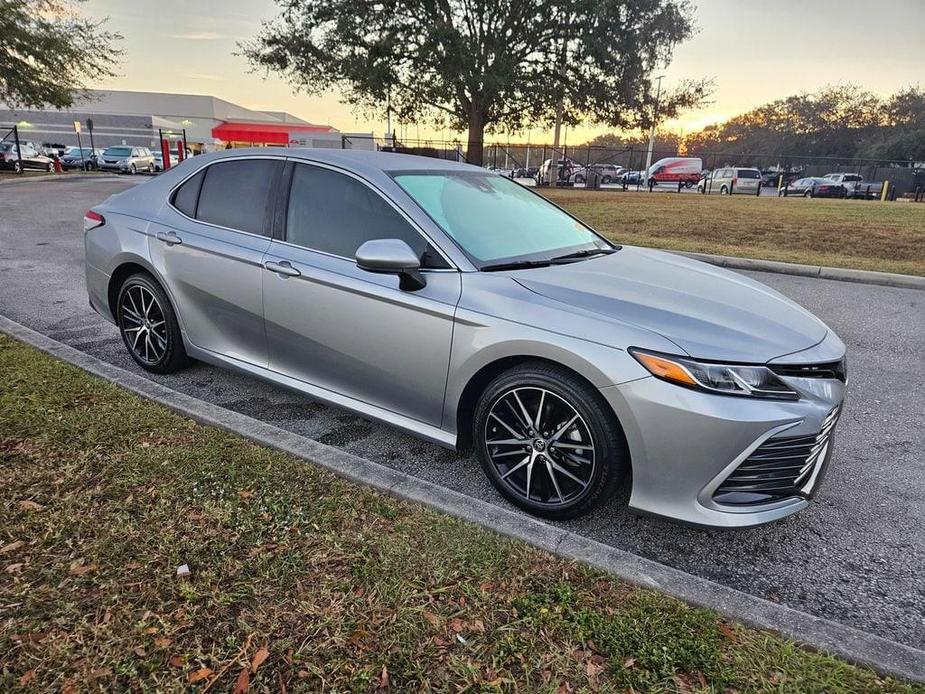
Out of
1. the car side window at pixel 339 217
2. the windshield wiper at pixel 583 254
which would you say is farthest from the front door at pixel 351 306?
the windshield wiper at pixel 583 254

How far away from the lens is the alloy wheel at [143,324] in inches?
167

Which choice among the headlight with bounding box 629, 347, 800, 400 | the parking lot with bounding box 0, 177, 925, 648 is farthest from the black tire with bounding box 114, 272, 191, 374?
the headlight with bounding box 629, 347, 800, 400

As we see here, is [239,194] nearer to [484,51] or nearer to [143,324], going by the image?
[143,324]

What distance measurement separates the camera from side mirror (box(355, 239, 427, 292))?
287 centimetres

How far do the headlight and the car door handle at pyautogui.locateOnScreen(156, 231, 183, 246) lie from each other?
3100 mm

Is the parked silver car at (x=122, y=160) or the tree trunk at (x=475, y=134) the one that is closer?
the tree trunk at (x=475, y=134)

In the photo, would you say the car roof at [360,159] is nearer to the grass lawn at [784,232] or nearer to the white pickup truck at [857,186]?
the grass lawn at [784,232]

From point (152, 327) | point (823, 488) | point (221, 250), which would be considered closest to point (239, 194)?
point (221, 250)

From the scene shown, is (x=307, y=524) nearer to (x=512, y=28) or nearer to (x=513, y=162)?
(x=512, y=28)

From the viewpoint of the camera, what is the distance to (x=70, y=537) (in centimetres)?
248

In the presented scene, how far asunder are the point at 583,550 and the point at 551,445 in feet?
1.54

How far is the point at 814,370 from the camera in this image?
8.52 ft

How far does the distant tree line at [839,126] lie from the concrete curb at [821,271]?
192ft

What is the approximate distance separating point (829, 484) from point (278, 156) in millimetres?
3681
